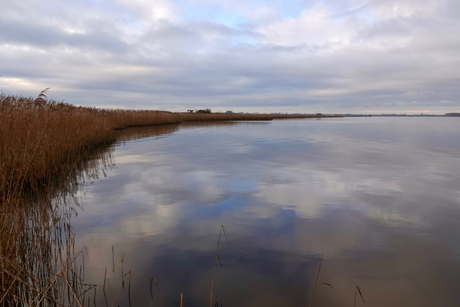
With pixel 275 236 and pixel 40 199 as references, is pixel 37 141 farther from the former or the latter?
pixel 275 236

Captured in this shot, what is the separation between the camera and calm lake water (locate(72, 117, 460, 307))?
9.52 feet

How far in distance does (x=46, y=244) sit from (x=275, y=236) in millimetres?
2914

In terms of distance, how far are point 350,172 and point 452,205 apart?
10.3ft

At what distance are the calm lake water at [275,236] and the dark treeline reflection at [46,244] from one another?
227 mm

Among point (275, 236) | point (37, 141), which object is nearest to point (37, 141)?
point (37, 141)

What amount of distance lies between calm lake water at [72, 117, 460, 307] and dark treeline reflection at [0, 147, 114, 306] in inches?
8.9

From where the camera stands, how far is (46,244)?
2.85 metres

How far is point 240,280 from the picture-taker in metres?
3.04

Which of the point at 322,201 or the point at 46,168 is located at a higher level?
the point at 46,168

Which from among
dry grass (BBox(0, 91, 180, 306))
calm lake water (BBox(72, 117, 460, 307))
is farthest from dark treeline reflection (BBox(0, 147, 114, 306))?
calm lake water (BBox(72, 117, 460, 307))

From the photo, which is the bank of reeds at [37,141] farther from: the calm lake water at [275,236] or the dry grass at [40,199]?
the calm lake water at [275,236]

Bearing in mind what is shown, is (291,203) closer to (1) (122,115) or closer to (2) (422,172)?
(2) (422,172)

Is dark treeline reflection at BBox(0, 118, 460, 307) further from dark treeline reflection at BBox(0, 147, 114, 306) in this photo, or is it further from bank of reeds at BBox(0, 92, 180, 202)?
bank of reeds at BBox(0, 92, 180, 202)

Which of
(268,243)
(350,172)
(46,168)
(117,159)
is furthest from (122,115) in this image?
(268,243)
